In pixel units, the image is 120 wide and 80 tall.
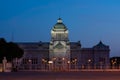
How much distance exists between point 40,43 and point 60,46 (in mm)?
7250

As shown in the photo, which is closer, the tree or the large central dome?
the tree

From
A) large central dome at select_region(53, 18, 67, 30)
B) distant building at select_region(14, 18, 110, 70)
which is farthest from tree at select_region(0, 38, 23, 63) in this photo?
large central dome at select_region(53, 18, 67, 30)

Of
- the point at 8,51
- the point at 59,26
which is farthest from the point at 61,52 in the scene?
the point at 8,51

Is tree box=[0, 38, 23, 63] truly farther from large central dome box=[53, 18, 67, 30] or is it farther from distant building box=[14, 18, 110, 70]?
large central dome box=[53, 18, 67, 30]

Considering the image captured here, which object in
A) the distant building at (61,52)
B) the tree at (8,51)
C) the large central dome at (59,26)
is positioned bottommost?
the tree at (8,51)

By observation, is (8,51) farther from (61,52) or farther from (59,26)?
(59,26)

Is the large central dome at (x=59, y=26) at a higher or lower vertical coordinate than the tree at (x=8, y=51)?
higher

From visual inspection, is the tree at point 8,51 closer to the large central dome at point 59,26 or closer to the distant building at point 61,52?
the distant building at point 61,52

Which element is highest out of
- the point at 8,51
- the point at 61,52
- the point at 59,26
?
the point at 59,26

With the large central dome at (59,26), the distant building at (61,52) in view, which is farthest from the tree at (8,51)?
the large central dome at (59,26)

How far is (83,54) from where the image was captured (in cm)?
17762

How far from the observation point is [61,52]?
586 ft

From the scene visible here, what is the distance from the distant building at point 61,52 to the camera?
175250mm

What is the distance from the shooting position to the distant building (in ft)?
575
